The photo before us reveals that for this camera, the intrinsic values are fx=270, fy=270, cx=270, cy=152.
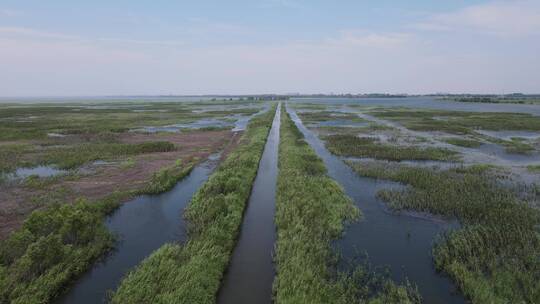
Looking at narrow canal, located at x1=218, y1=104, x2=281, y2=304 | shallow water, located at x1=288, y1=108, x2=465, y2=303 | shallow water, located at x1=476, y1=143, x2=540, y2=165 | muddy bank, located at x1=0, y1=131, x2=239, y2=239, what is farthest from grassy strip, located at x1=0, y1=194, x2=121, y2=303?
shallow water, located at x1=476, y1=143, x2=540, y2=165

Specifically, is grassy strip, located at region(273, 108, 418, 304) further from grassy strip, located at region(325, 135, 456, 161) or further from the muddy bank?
the muddy bank

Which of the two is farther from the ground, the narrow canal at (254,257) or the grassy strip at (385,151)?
the grassy strip at (385,151)

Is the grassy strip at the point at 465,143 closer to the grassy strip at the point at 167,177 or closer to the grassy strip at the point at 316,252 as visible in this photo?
the grassy strip at the point at 316,252

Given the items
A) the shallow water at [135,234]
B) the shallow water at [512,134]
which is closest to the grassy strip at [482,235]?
the shallow water at [135,234]

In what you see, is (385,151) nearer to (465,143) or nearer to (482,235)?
(465,143)

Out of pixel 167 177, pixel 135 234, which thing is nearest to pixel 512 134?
pixel 167 177

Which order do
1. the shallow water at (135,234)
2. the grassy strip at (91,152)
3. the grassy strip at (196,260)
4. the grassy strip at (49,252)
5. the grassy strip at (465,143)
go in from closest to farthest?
1. the grassy strip at (196,260)
2. the grassy strip at (49,252)
3. the shallow water at (135,234)
4. the grassy strip at (91,152)
5. the grassy strip at (465,143)
